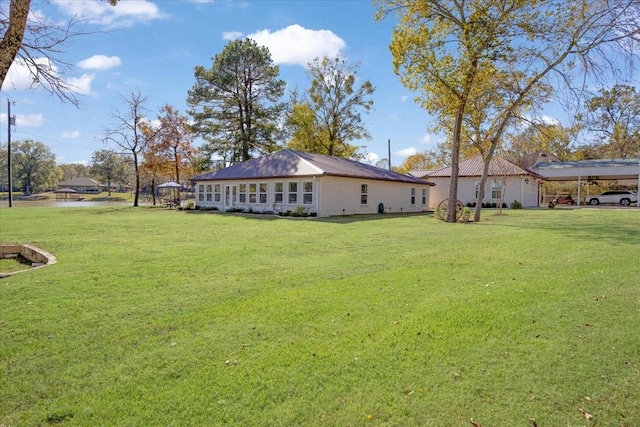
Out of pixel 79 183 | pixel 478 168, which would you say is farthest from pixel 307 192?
pixel 79 183

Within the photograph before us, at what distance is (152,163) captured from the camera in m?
36.1

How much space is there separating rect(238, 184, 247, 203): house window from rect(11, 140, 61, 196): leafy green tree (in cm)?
6832

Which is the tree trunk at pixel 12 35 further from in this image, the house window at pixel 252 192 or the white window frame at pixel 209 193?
the white window frame at pixel 209 193

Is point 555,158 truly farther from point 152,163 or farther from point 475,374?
point 475,374

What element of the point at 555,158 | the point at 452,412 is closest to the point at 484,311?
the point at 452,412

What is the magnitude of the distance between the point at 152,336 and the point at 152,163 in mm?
35395

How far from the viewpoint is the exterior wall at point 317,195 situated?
21.2 metres

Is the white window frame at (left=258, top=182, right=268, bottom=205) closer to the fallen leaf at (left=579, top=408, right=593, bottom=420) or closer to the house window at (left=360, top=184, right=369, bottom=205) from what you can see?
the house window at (left=360, top=184, right=369, bottom=205)

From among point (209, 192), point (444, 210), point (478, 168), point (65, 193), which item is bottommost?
point (444, 210)

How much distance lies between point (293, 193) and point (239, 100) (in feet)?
59.0

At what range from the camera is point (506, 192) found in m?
32.5

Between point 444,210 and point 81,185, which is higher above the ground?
point 81,185

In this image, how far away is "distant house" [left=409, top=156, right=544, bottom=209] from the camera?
31141 millimetres

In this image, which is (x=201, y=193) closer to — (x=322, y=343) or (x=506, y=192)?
(x=506, y=192)
